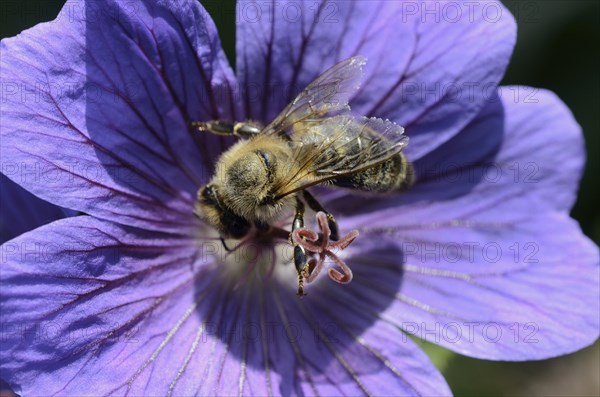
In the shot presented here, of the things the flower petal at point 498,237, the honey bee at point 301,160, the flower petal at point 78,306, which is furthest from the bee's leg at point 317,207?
the flower petal at point 78,306

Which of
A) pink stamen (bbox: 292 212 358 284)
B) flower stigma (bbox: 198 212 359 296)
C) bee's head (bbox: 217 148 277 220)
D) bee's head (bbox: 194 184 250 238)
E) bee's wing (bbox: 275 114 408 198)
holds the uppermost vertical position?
bee's wing (bbox: 275 114 408 198)

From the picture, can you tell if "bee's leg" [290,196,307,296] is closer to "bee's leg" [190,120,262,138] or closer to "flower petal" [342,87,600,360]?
"bee's leg" [190,120,262,138]

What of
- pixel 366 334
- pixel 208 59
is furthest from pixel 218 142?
pixel 366 334

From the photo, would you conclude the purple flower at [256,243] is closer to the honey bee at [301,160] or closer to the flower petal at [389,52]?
the flower petal at [389,52]

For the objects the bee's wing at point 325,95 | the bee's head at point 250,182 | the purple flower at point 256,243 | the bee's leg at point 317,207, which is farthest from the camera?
the bee's leg at point 317,207

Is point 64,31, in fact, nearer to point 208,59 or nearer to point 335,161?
point 208,59

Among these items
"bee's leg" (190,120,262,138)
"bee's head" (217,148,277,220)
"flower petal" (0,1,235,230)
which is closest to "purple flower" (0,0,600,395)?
"flower petal" (0,1,235,230)
